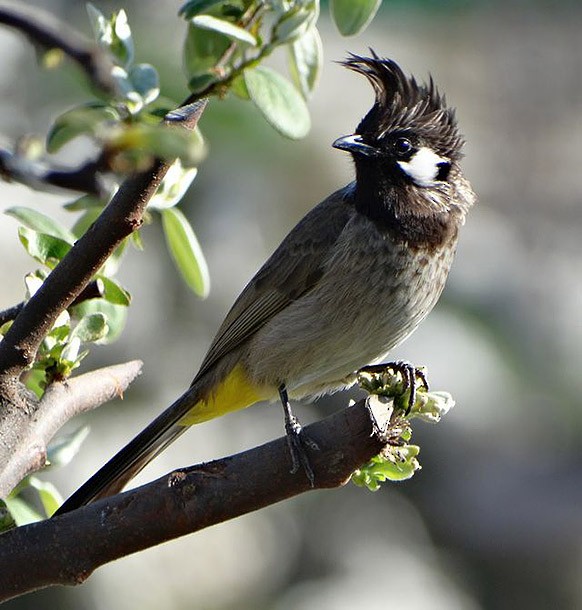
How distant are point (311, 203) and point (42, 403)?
4233 mm

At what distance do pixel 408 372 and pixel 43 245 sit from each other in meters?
0.76

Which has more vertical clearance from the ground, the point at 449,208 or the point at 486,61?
the point at 486,61

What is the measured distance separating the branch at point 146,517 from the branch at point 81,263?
0.21 metres

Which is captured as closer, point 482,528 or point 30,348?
point 30,348

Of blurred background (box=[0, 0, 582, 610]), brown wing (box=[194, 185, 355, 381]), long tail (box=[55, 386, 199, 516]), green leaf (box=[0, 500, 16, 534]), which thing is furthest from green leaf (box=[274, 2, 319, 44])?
blurred background (box=[0, 0, 582, 610])

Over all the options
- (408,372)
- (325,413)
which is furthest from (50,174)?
(325,413)

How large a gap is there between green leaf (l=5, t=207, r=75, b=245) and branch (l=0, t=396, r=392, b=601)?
440 mm

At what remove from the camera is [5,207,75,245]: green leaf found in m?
1.62

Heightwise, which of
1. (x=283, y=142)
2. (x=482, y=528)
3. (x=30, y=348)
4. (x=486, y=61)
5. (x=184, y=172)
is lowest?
(x=482, y=528)

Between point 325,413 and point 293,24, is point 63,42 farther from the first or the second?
point 325,413

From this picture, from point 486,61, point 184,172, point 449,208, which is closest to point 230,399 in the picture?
point 449,208

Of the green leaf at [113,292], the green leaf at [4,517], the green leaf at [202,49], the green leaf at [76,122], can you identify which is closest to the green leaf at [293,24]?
the green leaf at [202,49]

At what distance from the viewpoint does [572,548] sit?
5.14m

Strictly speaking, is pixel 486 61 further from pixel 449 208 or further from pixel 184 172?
pixel 184 172
